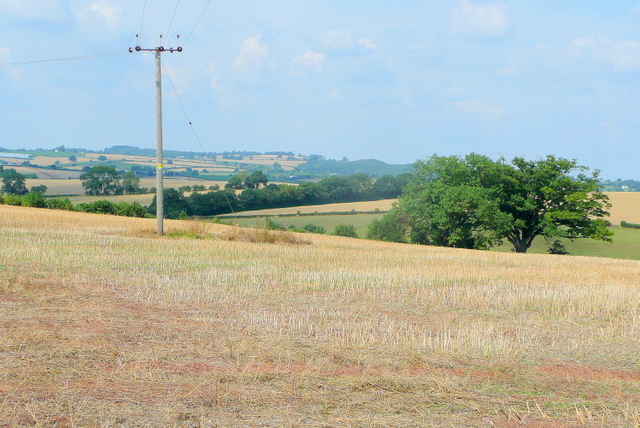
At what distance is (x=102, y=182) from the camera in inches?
3019

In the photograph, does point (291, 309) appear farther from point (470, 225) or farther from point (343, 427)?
point (470, 225)

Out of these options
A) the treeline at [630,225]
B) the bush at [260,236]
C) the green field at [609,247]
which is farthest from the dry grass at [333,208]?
the bush at [260,236]

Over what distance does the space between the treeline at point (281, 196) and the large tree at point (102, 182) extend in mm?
11927

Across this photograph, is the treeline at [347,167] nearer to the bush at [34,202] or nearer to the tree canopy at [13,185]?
the tree canopy at [13,185]

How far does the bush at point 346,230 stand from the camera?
62.3m

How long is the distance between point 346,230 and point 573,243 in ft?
85.4

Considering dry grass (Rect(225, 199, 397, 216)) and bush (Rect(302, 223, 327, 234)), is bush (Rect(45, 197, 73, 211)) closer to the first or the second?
dry grass (Rect(225, 199, 397, 216))

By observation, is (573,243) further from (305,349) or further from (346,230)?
(305,349)

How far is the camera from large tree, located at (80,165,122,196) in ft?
247

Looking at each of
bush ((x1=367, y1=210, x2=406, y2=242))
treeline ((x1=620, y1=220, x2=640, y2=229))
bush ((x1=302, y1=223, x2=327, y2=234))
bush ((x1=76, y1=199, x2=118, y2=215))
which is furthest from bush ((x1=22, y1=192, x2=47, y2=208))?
treeline ((x1=620, y1=220, x2=640, y2=229))

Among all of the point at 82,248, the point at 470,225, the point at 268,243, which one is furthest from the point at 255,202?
the point at 82,248

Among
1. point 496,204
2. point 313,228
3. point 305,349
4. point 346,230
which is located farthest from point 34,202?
point 305,349

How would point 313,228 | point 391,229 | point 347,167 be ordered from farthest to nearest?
point 347,167
point 313,228
point 391,229

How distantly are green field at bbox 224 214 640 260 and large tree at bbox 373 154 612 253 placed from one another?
5.41m
